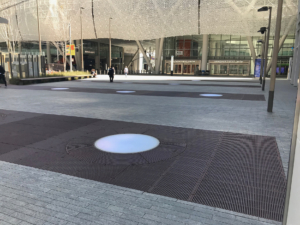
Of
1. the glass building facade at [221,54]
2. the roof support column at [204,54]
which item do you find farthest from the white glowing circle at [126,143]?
the glass building facade at [221,54]

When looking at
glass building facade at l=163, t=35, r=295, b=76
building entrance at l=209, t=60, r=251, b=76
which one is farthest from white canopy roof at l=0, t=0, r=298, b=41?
glass building facade at l=163, t=35, r=295, b=76

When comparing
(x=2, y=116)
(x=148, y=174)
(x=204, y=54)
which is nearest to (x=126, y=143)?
(x=148, y=174)

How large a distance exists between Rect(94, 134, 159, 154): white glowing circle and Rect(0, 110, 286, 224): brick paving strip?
0.19m

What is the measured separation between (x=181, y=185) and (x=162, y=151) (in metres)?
1.36

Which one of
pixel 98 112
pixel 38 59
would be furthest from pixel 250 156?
pixel 38 59

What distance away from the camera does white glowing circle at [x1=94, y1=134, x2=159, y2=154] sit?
477 cm

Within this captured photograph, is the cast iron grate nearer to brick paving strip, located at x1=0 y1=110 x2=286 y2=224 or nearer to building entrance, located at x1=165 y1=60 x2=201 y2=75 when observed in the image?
brick paving strip, located at x1=0 y1=110 x2=286 y2=224

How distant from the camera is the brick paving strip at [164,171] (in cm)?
285

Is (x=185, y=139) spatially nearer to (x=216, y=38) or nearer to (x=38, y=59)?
(x=38, y=59)

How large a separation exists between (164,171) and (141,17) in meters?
45.6

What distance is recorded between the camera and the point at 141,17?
45.3 meters

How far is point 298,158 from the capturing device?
50.1 inches

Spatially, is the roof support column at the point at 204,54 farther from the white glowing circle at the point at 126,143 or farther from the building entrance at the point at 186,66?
the white glowing circle at the point at 126,143

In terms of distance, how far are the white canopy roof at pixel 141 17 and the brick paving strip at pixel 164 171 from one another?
126ft
